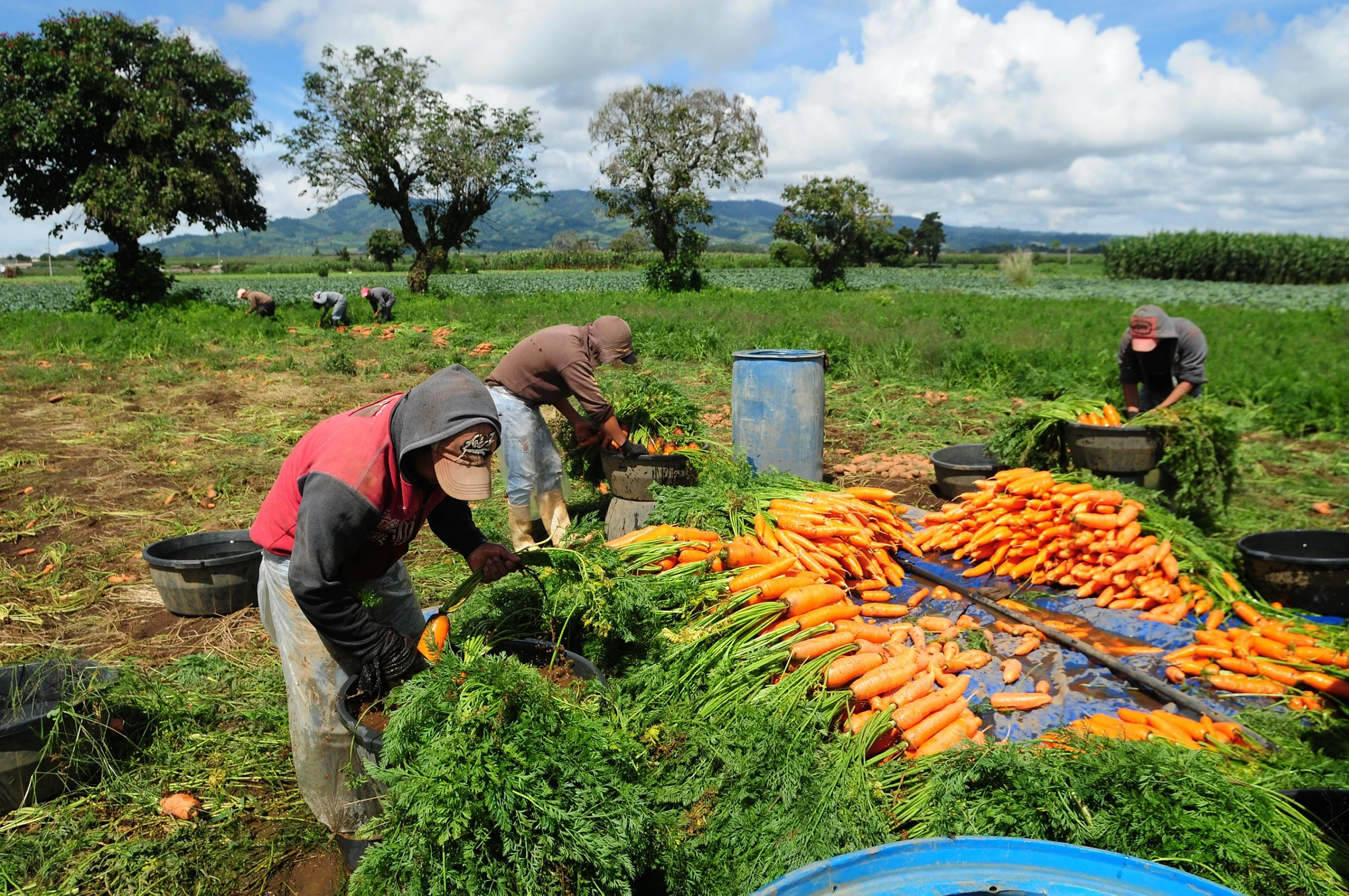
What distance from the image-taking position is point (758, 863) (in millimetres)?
2566

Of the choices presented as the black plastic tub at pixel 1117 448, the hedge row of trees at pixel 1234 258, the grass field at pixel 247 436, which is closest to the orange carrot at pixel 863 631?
the grass field at pixel 247 436

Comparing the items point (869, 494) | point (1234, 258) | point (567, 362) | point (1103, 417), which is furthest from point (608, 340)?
point (1234, 258)

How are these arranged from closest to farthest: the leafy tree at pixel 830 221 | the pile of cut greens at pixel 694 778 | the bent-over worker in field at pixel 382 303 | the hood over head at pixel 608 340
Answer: the pile of cut greens at pixel 694 778
the hood over head at pixel 608 340
the bent-over worker in field at pixel 382 303
the leafy tree at pixel 830 221

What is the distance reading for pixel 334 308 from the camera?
1972cm

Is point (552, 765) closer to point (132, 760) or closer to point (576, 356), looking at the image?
point (132, 760)

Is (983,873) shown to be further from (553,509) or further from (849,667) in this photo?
(553,509)

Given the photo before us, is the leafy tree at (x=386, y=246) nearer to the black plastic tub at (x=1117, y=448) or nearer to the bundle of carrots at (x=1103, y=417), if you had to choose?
the bundle of carrots at (x=1103, y=417)

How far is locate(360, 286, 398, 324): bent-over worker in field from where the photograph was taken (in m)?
21.0

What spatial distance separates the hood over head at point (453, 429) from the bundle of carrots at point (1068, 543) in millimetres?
4278

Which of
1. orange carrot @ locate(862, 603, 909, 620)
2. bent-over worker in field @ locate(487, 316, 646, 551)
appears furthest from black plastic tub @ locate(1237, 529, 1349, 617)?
bent-over worker in field @ locate(487, 316, 646, 551)

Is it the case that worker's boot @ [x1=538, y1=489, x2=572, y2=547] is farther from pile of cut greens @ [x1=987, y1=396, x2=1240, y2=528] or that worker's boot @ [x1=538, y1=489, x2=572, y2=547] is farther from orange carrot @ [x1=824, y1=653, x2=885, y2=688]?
pile of cut greens @ [x1=987, y1=396, x2=1240, y2=528]

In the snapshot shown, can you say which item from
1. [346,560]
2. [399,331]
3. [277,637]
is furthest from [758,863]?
[399,331]

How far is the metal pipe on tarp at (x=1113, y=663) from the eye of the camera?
367 cm

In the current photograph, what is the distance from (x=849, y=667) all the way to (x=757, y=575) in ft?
2.56
